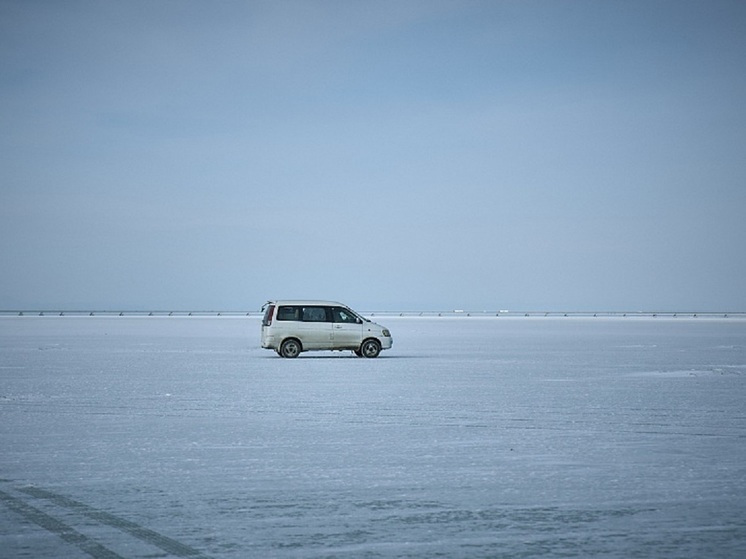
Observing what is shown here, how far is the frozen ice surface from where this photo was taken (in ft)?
Result: 25.6

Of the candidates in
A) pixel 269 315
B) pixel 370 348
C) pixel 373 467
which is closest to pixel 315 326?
pixel 269 315

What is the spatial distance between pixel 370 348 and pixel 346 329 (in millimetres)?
1144

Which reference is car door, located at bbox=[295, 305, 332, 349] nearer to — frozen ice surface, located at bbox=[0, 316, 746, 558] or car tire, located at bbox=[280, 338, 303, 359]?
car tire, located at bbox=[280, 338, 303, 359]

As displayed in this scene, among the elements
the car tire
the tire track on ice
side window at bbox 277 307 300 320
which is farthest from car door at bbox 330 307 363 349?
the tire track on ice

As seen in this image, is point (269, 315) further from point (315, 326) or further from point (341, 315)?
point (341, 315)

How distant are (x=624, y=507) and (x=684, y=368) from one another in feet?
65.4

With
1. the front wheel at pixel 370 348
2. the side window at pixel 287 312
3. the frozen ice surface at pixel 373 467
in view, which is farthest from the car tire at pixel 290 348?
the frozen ice surface at pixel 373 467

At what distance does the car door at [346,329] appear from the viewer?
109 ft

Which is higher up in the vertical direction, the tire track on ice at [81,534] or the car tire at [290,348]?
the car tire at [290,348]

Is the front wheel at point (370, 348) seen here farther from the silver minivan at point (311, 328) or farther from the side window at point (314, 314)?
the side window at point (314, 314)

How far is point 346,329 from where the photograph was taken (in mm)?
33406

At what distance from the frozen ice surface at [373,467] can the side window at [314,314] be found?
910 cm

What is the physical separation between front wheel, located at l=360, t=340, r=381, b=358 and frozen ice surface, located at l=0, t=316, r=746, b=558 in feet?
31.5

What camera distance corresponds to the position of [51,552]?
7.34 metres
